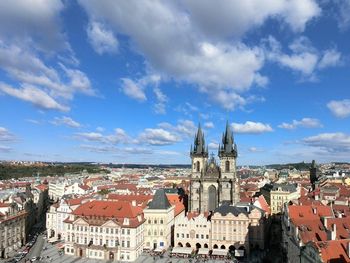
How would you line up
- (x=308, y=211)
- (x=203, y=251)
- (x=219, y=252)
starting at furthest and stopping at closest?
(x=203, y=251)
(x=219, y=252)
(x=308, y=211)

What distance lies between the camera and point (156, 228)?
309ft

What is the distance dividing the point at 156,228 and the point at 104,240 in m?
13.2

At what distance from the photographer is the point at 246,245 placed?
91938mm

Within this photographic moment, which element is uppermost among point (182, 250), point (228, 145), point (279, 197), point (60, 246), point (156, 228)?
point (228, 145)

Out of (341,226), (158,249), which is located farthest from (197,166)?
(341,226)

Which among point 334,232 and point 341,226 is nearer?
point 334,232

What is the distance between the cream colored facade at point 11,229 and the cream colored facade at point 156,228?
30.2 m

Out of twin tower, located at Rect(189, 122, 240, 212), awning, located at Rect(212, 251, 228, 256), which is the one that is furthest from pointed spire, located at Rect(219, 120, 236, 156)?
awning, located at Rect(212, 251, 228, 256)

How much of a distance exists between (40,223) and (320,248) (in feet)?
336

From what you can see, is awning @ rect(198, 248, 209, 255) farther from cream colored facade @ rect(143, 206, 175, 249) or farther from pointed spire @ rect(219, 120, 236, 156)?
pointed spire @ rect(219, 120, 236, 156)

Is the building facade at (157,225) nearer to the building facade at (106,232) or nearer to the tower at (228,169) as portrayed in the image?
the building facade at (106,232)

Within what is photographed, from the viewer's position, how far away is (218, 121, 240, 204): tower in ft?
362

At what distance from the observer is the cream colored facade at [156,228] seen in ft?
308

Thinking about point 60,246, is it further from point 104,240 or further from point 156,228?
point 156,228
